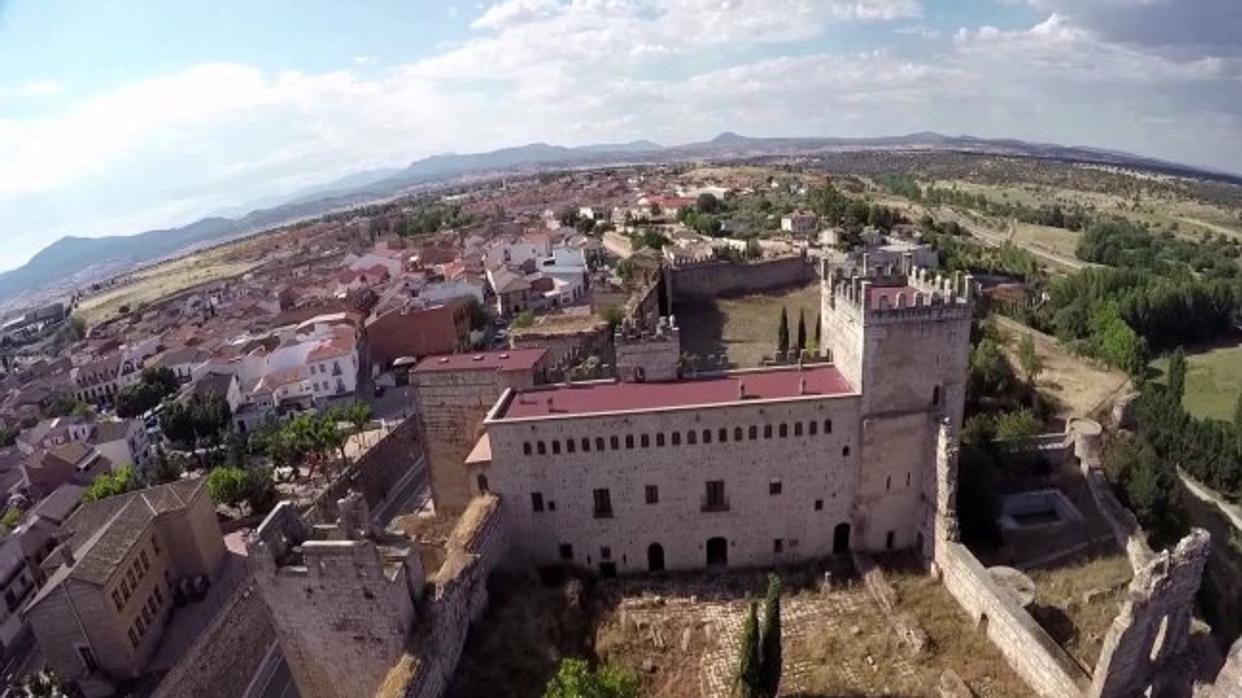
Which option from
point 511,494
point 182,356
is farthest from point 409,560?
point 182,356

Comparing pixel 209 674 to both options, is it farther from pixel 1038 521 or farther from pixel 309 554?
pixel 1038 521

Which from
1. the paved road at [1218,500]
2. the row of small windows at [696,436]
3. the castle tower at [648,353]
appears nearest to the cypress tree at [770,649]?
the row of small windows at [696,436]

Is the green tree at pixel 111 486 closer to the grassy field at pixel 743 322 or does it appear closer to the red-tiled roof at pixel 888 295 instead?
the grassy field at pixel 743 322

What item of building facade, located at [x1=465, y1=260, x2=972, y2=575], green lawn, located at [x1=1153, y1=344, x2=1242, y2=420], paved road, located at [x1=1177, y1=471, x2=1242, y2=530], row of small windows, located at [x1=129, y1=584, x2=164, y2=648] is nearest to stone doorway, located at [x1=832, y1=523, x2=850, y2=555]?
building facade, located at [x1=465, y1=260, x2=972, y2=575]

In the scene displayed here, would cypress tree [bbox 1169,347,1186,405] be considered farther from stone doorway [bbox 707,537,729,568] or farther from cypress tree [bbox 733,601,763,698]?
cypress tree [bbox 733,601,763,698]

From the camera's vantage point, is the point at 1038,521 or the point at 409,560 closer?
the point at 409,560
